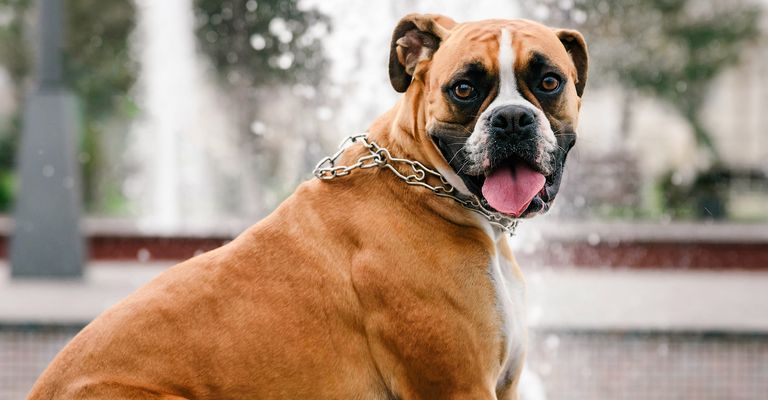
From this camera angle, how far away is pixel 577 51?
2.36 m

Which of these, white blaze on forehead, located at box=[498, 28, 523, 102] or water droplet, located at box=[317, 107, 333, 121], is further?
water droplet, located at box=[317, 107, 333, 121]

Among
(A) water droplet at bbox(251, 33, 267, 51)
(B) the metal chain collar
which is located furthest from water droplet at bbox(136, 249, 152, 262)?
(B) the metal chain collar

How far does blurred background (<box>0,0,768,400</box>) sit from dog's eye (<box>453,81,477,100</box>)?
10.9ft

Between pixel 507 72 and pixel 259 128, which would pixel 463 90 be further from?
pixel 259 128

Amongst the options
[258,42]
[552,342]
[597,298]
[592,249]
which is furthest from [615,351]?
[258,42]

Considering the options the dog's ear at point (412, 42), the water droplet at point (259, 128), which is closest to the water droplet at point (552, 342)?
the dog's ear at point (412, 42)

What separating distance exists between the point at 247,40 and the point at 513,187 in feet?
47.7

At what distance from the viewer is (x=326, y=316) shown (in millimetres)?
2154

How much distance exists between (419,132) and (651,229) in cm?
1203

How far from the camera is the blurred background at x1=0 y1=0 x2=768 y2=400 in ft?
18.7

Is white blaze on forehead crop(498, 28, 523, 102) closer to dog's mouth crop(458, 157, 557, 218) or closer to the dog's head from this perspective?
the dog's head

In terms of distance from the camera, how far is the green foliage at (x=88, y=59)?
2003cm

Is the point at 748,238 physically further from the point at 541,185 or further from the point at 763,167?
the point at 763,167

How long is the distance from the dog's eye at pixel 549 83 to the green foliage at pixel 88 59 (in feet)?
61.3
